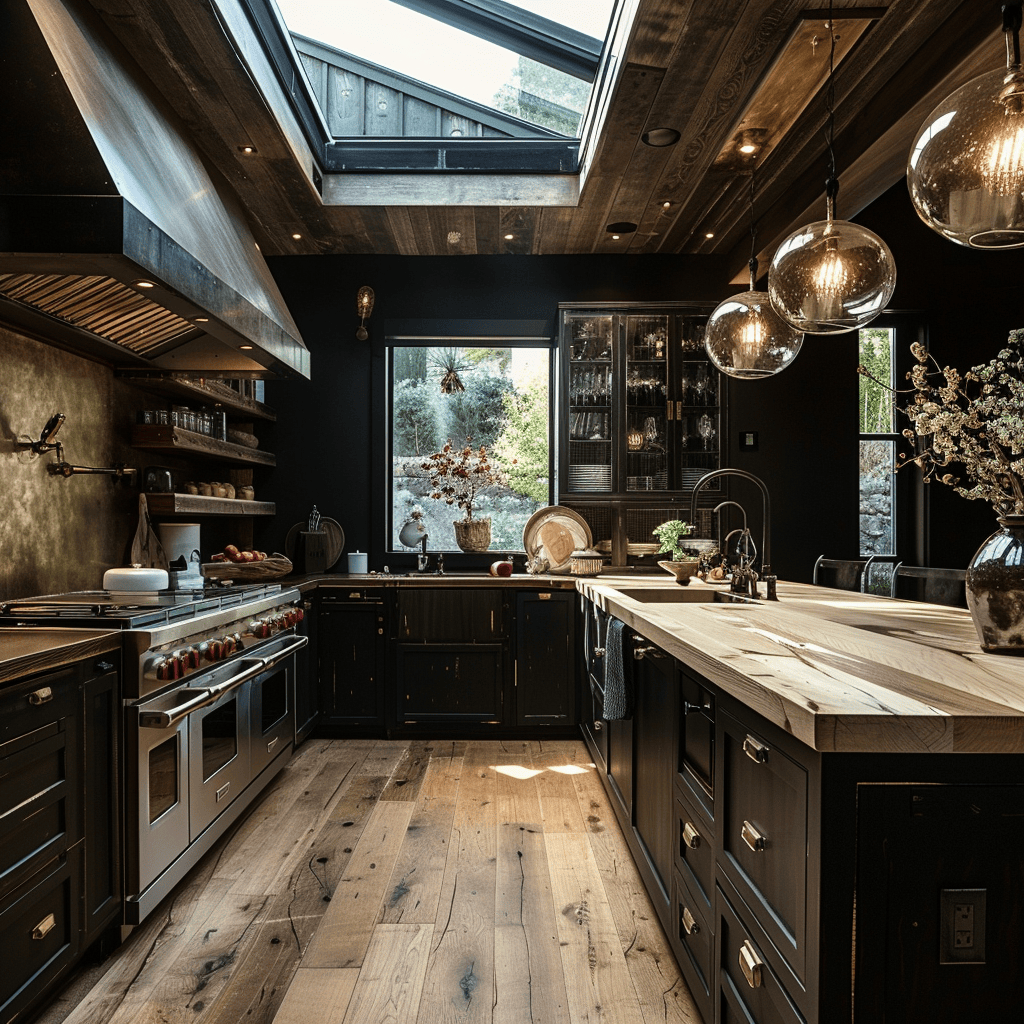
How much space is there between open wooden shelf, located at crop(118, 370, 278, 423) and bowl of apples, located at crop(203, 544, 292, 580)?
81 centimetres

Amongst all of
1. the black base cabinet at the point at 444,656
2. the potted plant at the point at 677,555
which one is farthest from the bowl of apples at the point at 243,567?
the potted plant at the point at 677,555

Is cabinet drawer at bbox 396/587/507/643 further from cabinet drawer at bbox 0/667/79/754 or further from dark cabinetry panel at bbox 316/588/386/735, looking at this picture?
cabinet drawer at bbox 0/667/79/754

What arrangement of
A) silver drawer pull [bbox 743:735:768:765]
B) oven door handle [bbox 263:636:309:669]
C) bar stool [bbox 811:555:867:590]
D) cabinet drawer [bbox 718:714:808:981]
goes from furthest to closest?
bar stool [bbox 811:555:867:590]
oven door handle [bbox 263:636:309:669]
silver drawer pull [bbox 743:735:768:765]
cabinet drawer [bbox 718:714:808:981]

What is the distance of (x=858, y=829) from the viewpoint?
112 cm

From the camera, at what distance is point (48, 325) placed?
9.25 ft

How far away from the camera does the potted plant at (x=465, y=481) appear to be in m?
5.13

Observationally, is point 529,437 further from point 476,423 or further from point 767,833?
point 767,833

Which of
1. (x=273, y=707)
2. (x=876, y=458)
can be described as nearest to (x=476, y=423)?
(x=273, y=707)

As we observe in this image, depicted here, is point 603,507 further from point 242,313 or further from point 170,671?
point 170,671

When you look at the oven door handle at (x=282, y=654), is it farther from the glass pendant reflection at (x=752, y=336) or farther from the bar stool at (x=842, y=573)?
the bar stool at (x=842, y=573)

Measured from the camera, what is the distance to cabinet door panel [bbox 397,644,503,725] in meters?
4.46

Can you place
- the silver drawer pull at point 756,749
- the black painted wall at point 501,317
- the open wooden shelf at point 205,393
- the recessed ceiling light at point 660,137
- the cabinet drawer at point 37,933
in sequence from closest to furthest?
the silver drawer pull at point 756,749, the cabinet drawer at point 37,933, the recessed ceiling light at point 660,137, the open wooden shelf at point 205,393, the black painted wall at point 501,317

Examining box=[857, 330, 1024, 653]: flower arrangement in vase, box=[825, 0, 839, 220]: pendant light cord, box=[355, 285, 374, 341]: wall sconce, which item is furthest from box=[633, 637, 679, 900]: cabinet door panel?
box=[355, 285, 374, 341]: wall sconce

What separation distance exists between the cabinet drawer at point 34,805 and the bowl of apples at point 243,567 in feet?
6.89
